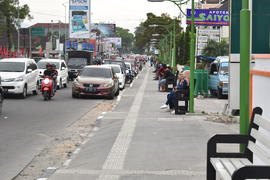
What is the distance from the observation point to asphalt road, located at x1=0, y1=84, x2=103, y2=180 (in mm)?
9352

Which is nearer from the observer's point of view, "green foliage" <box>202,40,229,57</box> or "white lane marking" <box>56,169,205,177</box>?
"white lane marking" <box>56,169,205,177</box>

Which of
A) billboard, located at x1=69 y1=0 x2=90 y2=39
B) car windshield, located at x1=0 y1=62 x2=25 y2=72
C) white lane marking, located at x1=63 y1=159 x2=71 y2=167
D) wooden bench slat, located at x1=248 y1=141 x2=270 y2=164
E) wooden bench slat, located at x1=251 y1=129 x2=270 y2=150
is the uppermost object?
billboard, located at x1=69 y1=0 x2=90 y2=39

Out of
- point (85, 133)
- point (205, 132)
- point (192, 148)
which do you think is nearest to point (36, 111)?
point (85, 133)

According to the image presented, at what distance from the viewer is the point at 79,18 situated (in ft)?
241

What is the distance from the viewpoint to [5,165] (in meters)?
8.70

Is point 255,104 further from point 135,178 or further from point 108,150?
point 108,150

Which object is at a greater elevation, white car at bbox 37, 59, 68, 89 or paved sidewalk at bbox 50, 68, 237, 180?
white car at bbox 37, 59, 68, 89

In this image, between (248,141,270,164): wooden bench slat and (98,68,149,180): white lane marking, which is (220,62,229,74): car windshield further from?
(248,141,270,164): wooden bench slat

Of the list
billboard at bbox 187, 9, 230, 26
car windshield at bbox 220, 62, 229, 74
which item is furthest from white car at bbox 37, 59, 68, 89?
car windshield at bbox 220, 62, 229, 74

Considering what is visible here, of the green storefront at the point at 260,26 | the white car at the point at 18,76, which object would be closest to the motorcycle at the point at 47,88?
the white car at the point at 18,76

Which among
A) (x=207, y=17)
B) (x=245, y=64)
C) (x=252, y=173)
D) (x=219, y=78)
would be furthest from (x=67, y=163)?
(x=219, y=78)

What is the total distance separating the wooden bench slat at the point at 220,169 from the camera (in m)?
5.30

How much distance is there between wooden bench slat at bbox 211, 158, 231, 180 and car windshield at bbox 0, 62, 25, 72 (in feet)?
58.2

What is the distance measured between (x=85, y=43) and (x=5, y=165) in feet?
311
